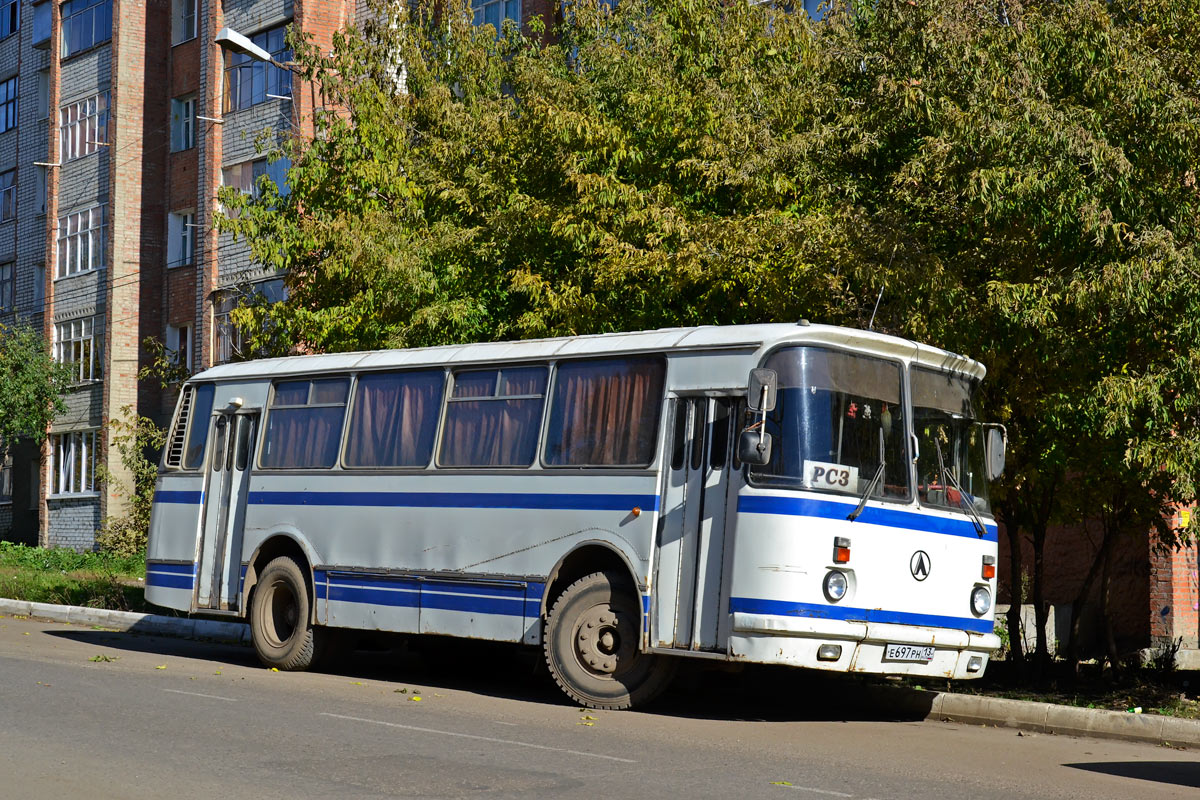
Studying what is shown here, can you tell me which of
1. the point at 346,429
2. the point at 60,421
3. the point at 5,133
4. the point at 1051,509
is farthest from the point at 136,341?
the point at 1051,509

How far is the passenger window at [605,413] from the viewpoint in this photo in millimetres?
11812

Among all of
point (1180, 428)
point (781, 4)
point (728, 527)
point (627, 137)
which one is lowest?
point (728, 527)

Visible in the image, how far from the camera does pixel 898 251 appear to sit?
13.0 m

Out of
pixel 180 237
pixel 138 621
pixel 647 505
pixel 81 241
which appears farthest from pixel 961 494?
pixel 81 241

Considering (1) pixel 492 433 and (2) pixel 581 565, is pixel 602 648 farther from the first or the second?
(1) pixel 492 433

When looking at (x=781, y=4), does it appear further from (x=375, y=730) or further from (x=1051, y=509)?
(x=375, y=730)

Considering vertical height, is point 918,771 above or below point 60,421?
below

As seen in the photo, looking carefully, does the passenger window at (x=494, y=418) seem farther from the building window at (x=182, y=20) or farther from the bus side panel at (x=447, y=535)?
the building window at (x=182, y=20)

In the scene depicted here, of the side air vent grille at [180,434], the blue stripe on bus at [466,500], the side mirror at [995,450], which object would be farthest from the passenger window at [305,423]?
the side mirror at [995,450]

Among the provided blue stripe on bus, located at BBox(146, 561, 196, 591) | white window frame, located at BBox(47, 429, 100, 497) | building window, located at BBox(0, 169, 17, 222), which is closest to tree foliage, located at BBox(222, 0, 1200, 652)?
blue stripe on bus, located at BBox(146, 561, 196, 591)

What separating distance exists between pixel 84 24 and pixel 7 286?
8.87 meters

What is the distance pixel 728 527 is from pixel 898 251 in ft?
11.3

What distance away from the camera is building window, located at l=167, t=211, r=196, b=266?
39.3 m

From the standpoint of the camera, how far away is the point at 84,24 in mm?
42750
